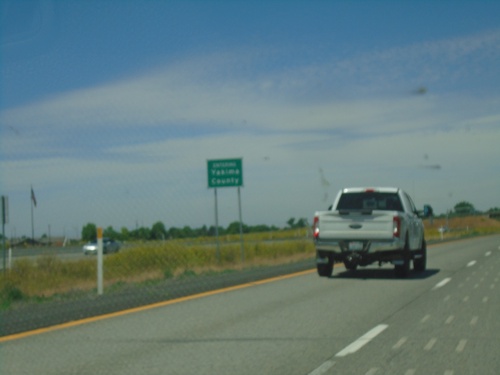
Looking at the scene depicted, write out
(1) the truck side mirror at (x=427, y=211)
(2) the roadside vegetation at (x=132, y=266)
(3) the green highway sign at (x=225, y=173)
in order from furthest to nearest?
(3) the green highway sign at (x=225, y=173), (1) the truck side mirror at (x=427, y=211), (2) the roadside vegetation at (x=132, y=266)

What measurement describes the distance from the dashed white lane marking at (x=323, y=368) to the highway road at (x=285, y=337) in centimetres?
2

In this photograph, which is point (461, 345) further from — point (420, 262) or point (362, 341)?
point (420, 262)

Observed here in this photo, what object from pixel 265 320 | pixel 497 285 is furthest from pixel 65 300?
pixel 497 285

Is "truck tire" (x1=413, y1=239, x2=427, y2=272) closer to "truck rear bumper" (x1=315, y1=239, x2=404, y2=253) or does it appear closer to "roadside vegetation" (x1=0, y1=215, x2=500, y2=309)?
"truck rear bumper" (x1=315, y1=239, x2=404, y2=253)

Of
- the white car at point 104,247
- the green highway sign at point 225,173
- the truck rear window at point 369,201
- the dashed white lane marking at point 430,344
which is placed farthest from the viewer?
the white car at point 104,247

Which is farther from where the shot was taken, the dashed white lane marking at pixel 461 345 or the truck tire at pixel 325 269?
the truck tire at pixel 325 269

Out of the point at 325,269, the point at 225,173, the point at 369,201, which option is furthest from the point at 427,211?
the point at 225,173

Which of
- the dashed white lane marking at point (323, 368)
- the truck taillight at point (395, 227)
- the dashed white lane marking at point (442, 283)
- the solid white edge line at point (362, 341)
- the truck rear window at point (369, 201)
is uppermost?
the truck rear window at point (369, 201)

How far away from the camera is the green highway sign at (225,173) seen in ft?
87.9

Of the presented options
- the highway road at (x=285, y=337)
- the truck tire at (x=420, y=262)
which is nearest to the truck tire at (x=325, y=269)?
the truck tire at (x=420, y=262)

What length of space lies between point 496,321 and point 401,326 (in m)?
1.45

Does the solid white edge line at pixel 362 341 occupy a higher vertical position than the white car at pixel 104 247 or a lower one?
lower

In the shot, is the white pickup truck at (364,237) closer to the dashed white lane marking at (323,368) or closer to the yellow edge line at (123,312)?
the yellow edge line at (123,312)

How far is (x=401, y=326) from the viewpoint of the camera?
11109mm
